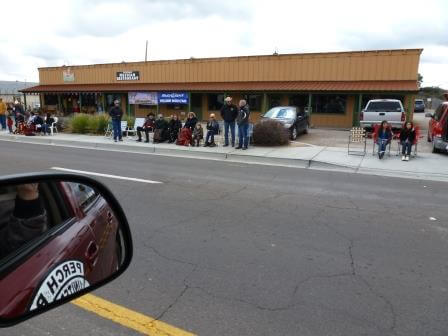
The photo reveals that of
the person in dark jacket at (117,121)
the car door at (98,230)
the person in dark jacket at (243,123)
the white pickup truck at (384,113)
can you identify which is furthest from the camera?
the white pickup truck at (384,113)

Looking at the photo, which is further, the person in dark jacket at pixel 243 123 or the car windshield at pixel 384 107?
the car windshield at pixel 384 107

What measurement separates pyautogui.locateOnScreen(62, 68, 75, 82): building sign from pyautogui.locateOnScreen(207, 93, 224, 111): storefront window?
13.7 m

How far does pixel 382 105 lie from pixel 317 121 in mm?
6631

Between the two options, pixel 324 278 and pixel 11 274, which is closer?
pixel 11 274

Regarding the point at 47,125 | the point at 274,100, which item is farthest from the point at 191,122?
the point at 274,100

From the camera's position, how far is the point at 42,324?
3.09 m

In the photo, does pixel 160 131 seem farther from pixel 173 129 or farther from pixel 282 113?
pixel 282 113

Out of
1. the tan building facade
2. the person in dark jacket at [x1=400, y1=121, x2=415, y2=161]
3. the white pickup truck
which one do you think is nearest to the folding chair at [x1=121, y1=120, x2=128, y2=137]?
the tan building facade

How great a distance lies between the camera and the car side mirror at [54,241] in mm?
1528

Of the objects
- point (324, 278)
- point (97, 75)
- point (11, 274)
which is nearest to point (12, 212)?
point (11, 274)

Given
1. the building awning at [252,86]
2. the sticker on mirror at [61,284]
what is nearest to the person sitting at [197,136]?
the building awning at [252,86]

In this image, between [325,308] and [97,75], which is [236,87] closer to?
[97,75]

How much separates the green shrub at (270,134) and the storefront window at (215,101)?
13.3 metres

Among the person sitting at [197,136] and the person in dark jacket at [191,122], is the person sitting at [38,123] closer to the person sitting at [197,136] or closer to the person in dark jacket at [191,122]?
the person in dark jacket at [191,122]
